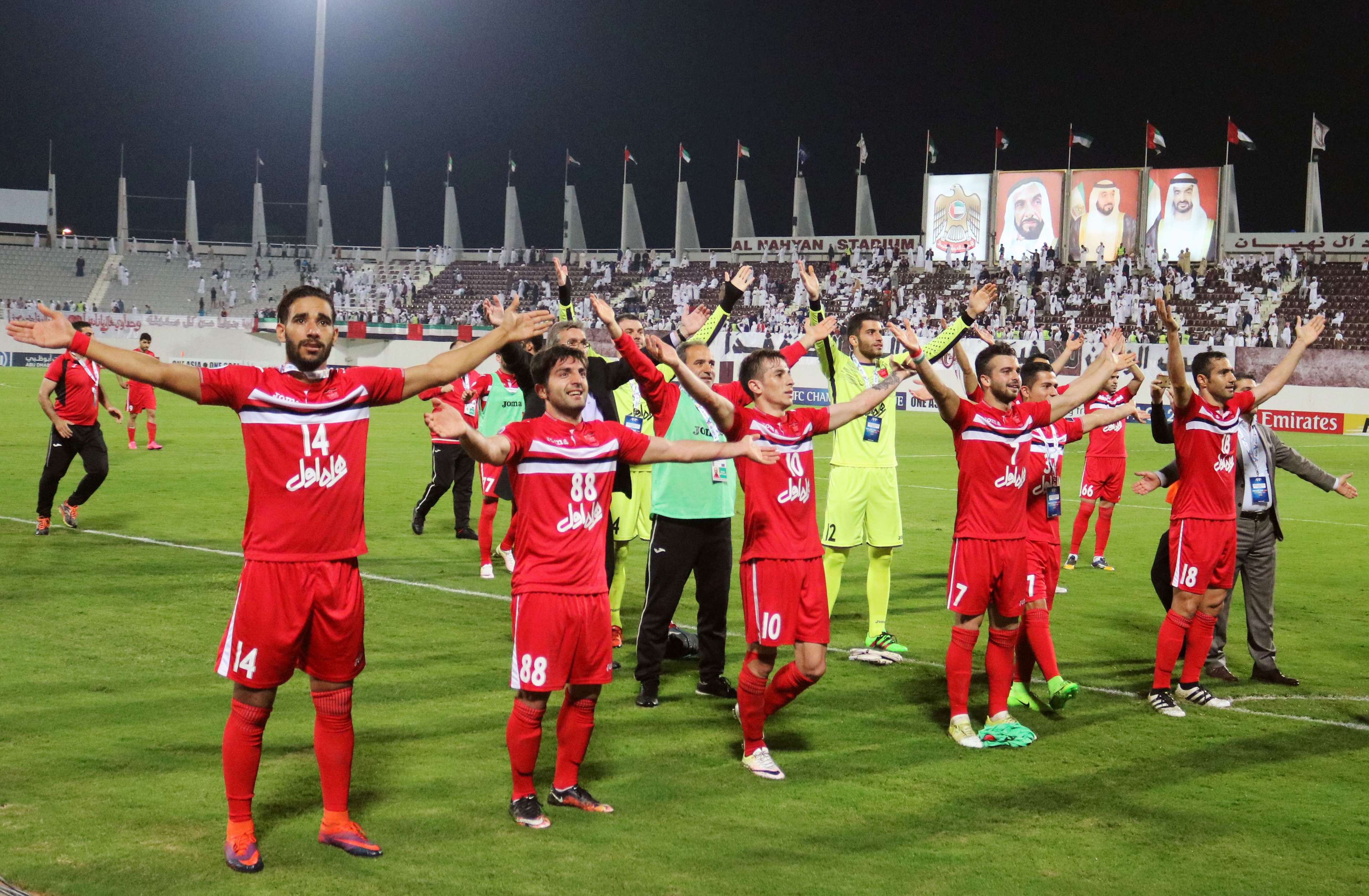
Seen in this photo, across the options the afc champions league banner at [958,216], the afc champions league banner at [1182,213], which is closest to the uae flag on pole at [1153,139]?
the afc champions league banner at [1182,213]

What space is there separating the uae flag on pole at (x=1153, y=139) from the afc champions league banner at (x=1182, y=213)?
1059mm

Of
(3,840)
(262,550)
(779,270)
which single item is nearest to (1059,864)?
(262,550)

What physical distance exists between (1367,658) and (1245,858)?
4689 mm

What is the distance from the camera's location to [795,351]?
7230 mm

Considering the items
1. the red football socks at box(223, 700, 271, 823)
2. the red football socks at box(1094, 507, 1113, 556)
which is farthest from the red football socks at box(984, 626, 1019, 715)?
the red football socks at box(1094, 507, 1113, 556)

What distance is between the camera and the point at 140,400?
21.8m

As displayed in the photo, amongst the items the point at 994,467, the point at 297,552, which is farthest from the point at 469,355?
the point at 994,467

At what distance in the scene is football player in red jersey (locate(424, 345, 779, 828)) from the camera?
16.7 feet

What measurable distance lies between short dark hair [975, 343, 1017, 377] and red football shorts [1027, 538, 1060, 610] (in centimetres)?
115

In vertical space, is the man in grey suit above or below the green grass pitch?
above

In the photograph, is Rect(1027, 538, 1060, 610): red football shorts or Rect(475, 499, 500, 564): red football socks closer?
Rect(1027, 538, 1060, 610): red football shorts

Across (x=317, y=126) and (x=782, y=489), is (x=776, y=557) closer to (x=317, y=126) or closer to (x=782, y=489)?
(x=782, y=489)

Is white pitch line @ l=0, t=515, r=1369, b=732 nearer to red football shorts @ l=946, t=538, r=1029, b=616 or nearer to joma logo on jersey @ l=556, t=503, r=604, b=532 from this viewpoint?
red football shorts @ l=946, t=538, r=1029, b=616

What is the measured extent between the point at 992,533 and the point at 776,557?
132cm
